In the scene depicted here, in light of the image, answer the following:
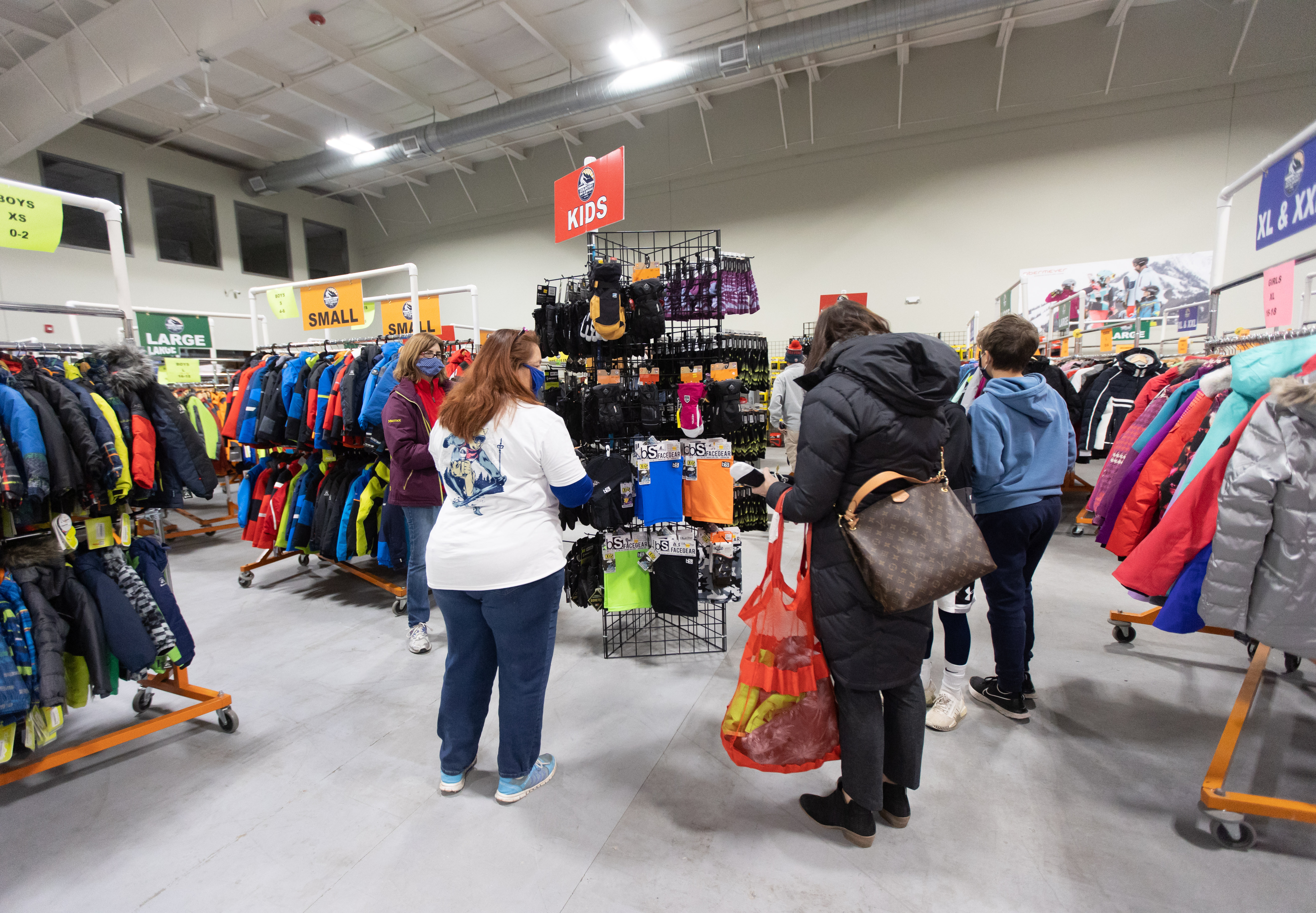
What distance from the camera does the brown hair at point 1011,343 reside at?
2.16 metres

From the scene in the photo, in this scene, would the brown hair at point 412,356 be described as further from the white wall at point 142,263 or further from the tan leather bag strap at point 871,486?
the white wall at point 142,263

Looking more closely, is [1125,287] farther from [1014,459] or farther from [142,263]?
[142,263]

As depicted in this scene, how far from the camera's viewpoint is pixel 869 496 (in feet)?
5.16

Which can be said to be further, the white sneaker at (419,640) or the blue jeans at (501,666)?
the white sneaker at (419,640)

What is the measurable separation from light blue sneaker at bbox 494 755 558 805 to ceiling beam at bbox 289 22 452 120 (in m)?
8.36

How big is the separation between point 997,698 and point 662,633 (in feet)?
5.73

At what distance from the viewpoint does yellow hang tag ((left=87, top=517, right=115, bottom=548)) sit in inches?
83.8

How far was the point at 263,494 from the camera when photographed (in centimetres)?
439

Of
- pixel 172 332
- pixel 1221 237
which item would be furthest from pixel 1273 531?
pixel 172 332

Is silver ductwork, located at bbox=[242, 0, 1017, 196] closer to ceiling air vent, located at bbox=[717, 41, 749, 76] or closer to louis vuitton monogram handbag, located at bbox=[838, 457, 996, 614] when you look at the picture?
ceiling air vent, located at bbox=[717, 41, 749, 76]

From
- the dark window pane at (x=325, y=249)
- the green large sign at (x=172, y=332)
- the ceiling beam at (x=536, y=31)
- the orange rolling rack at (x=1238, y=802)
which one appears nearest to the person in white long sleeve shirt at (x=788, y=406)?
the orange rolling rack at (x=1238, y=802)

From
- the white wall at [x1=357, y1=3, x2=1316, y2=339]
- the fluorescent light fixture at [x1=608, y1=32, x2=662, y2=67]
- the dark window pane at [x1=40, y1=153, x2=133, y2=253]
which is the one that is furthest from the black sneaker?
the dark window pane at [x1=40, y1=153, x2=133, y2=253]

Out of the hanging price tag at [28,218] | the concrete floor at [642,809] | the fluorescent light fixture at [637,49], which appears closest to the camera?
the concrete floor at [642,809]

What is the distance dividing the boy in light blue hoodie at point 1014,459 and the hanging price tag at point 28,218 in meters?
3.35
